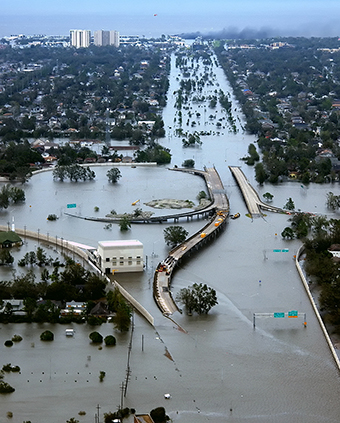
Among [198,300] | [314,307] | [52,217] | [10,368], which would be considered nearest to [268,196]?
[52,217]

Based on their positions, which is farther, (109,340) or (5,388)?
(109,340)

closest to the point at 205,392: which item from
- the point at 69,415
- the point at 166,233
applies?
the point at 69,415

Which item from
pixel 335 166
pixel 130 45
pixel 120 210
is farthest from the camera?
pixel 130 45

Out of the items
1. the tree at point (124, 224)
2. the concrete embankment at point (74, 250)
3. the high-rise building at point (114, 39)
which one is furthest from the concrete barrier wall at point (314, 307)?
the high-rise building at point (114, 39)

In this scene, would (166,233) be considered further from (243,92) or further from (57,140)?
(243,92)

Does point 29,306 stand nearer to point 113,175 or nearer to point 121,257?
point 121,257

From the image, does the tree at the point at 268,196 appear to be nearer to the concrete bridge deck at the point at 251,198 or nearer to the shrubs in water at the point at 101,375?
the concrete bridge deck at the point at 251,198

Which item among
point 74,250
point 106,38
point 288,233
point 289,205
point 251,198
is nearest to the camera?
point 74,250
